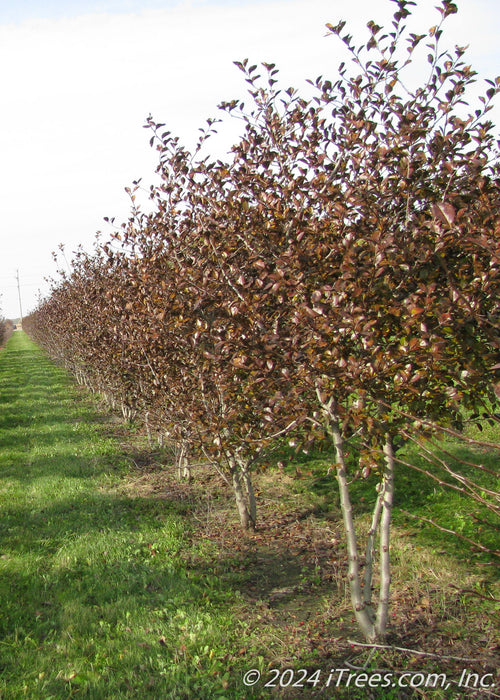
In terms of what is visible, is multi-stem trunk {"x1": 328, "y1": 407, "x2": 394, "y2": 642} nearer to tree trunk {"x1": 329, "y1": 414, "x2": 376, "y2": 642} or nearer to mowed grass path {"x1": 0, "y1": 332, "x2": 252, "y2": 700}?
tree trunk {"x1": 329, "y1": 414, "x2": 376, "y2": 642}

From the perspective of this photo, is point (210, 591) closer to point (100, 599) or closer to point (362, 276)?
point (100, 599)

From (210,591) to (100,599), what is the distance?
89 cm

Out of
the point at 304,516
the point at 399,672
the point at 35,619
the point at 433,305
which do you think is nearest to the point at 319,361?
the point at 433,305

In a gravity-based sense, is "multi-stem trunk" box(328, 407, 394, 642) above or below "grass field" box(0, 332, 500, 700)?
above

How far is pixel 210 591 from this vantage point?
423cm

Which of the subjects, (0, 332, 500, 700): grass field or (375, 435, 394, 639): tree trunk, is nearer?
(0, 332, 500, 700): grass field

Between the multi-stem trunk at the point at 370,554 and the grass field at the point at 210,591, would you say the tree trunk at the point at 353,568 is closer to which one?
the multi-stem trunk at the point at 370,554

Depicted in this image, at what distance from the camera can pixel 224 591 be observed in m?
4.27

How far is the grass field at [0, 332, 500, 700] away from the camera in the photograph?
319cm

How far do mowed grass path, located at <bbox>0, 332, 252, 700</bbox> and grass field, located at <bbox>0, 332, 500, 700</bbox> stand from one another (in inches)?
0.6

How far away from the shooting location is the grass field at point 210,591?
10.5 feet

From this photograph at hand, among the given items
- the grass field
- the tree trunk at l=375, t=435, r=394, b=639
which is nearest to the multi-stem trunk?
the tree trunk at l=375, t=435, r=394, b=639

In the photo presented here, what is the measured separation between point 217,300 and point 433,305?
2.15 m

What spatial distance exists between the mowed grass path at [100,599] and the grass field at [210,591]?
14 mm
